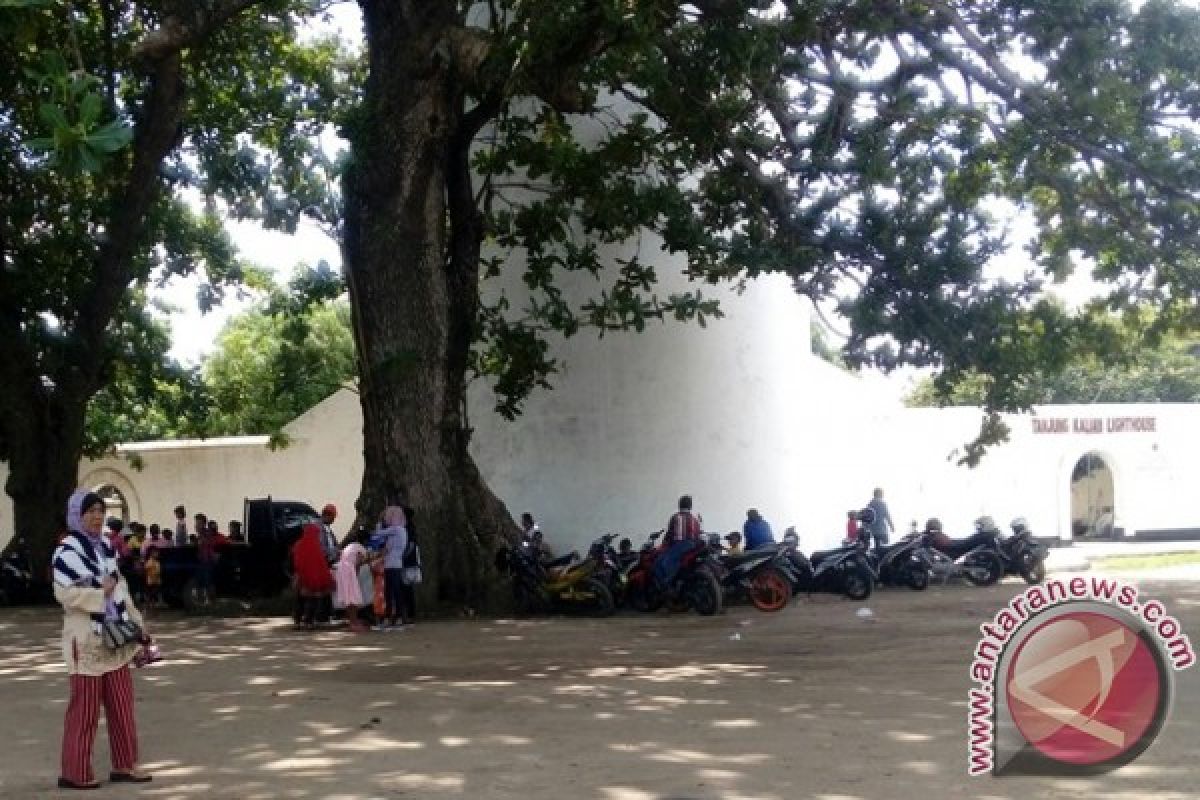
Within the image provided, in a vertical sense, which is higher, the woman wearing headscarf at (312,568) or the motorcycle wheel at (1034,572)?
the woman wearing headscarf at (312,568)

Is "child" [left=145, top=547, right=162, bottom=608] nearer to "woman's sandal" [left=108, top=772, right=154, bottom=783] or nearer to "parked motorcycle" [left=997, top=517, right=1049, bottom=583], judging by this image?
"parked motorcycle" [left=997, top=517, right=1049, bottom=583]

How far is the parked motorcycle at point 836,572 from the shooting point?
18516 millimetres

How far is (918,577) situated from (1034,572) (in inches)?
63.8

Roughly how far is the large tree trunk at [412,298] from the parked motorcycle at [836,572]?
390cm

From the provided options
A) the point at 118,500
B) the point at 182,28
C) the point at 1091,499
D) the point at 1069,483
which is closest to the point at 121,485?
the point at 118,500

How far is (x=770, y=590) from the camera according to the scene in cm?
1762

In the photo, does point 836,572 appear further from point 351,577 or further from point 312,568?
point 312,568

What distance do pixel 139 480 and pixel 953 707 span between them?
25.5m

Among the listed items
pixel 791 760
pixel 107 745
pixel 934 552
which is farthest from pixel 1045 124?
pixel 107 745

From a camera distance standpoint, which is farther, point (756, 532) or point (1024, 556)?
point (1024, 556)

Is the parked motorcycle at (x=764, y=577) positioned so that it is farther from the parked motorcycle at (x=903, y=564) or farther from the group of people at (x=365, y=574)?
the group of people at (x=365, y=574)

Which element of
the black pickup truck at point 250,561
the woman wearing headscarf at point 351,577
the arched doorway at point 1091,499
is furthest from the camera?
the arched doorway at point 1091,499

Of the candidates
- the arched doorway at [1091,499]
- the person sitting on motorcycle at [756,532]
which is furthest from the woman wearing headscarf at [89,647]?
the arched doorway at [1091,499]

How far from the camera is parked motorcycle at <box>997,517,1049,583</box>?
20.0 m
